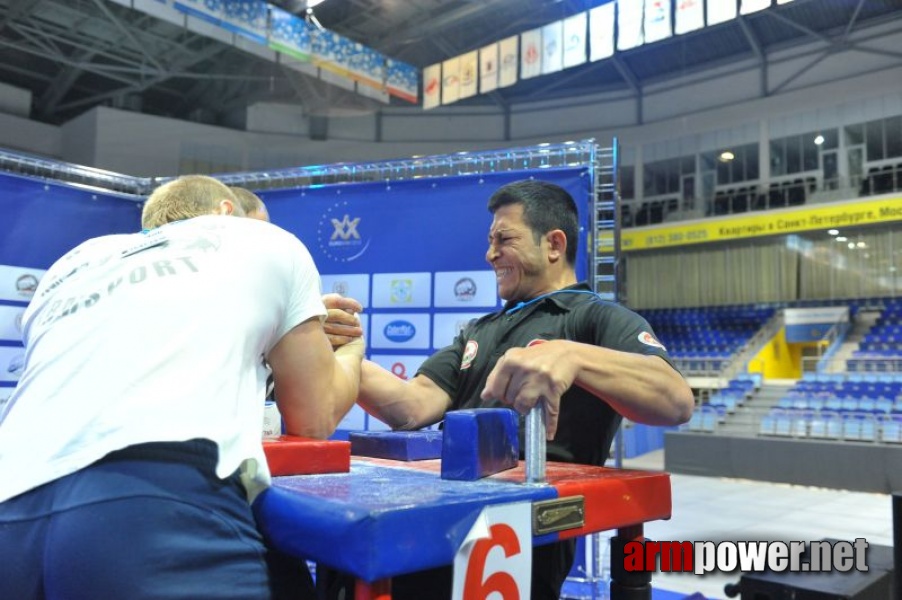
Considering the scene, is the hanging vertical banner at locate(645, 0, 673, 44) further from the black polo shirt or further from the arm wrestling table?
the arm wrestling table

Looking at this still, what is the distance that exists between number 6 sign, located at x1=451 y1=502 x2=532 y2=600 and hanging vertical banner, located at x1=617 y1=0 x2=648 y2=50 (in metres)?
10.2

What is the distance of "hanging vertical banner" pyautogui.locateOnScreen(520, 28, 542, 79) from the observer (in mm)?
11156

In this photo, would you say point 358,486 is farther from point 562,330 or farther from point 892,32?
point 892,32

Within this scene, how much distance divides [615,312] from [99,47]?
1443 cm

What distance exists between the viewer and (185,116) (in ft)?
53.1

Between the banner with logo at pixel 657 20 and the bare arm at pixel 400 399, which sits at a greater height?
the banner with logo at pixel 657 20

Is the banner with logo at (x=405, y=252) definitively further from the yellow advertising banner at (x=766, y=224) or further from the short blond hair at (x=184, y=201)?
the yellow advertising banner at (x=766, y=224)

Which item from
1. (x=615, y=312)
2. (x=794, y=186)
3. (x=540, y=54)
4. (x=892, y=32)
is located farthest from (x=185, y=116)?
(x=615, y=312)

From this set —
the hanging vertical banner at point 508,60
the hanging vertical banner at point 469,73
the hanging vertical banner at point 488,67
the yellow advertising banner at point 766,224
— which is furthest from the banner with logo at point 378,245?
the yellow advertising banner at point 766,224

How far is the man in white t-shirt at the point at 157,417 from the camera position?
2.46 feet

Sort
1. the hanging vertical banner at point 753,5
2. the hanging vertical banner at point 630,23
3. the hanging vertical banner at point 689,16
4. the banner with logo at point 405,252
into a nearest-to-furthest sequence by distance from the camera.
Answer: the banner with logo at point 405,252, the hanging vertical banner at point 753,5, the hanging vertical banner at point 689,16, the hanging vertical banner at point 630,23

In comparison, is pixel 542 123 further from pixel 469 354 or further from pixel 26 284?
pixel 469 354

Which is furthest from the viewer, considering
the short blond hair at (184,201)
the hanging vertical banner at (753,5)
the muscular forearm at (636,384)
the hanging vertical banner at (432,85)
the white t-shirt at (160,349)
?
the hanging vertical banner at (432,85)

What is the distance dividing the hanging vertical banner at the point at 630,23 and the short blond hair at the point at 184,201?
9.73 meters
